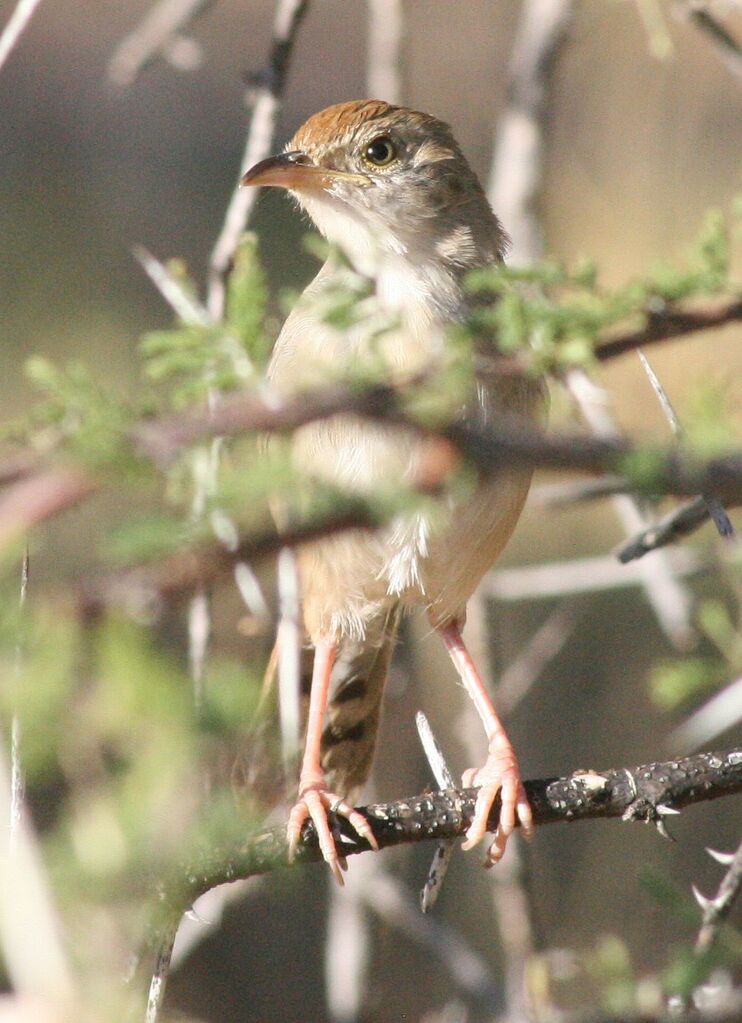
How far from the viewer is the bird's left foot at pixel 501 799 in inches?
142

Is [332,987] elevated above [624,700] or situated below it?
above

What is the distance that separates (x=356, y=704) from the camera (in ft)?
15.5

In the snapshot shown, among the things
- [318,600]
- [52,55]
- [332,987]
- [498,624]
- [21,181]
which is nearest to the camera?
[318,600]

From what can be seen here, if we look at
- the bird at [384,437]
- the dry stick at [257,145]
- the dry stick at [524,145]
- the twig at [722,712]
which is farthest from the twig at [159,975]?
the dry stick at [524,145]

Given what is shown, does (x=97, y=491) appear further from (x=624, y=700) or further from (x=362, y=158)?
(x=624, y=700)

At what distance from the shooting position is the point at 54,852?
1763mm

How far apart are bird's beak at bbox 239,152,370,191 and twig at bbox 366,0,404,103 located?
2.52ft

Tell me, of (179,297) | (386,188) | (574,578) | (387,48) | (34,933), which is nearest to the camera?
(34,933)

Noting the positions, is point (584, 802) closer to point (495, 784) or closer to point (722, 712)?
point (722, 712)

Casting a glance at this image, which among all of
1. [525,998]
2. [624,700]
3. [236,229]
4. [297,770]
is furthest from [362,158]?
[624,700]

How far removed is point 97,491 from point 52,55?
12.1 meters

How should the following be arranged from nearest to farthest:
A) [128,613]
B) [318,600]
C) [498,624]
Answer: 1. [128,613]
2. [318,600]
3. [498,624]

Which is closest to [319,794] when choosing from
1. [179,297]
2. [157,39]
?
[179,297]

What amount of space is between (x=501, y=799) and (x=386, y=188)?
2050 mm
